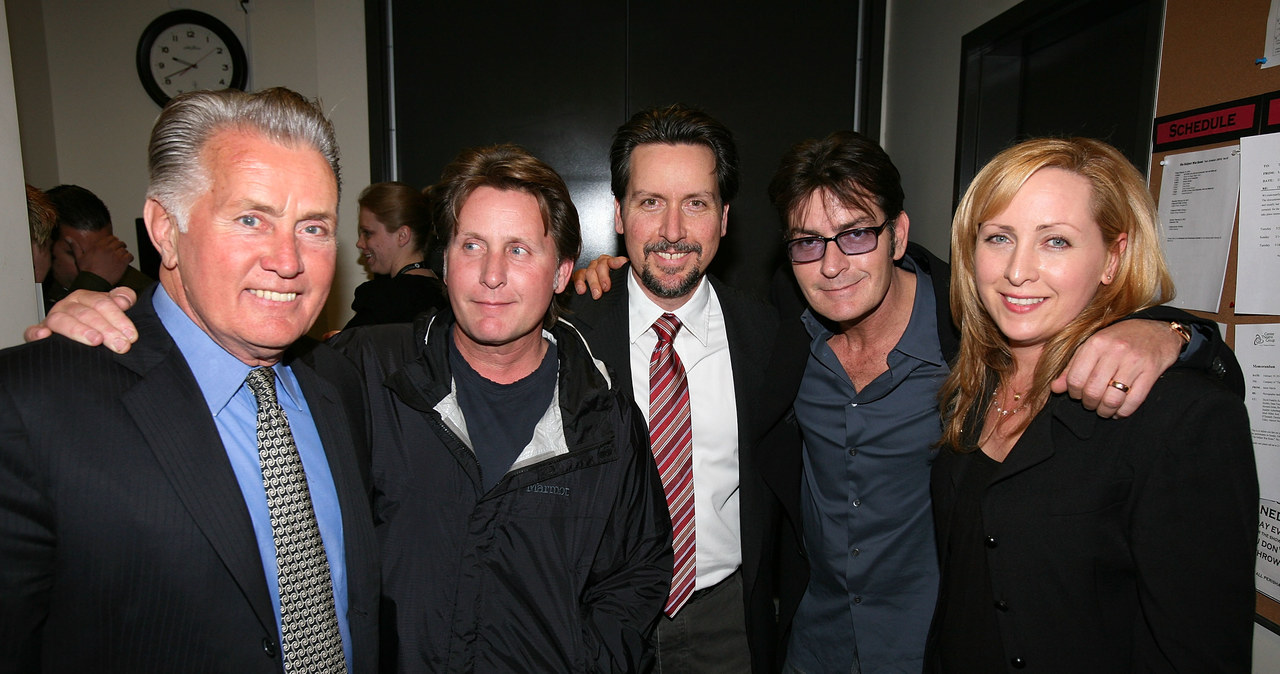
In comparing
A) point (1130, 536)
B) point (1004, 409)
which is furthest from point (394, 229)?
point (1130, 536)

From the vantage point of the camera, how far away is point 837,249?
1965 millimetres

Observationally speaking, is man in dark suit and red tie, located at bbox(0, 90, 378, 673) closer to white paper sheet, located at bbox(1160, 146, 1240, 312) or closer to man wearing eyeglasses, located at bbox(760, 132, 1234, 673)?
man wearing eyeglasses, located at bbox(760, 132, 1234, 673)

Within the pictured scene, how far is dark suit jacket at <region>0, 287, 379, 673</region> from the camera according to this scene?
39.5 inches

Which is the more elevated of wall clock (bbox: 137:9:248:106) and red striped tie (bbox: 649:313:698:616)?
wall clock (bbox: 137:9:248:106)

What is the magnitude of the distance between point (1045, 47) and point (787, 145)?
1593 millimetres

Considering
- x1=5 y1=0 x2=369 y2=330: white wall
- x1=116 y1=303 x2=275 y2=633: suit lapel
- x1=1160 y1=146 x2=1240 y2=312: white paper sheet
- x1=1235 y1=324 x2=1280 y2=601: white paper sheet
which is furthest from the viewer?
x1=5 y1=0 x2=369 y2=330: white wall

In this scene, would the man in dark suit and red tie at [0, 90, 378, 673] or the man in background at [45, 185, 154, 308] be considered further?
the man in background at [45, 185, 154, 308]

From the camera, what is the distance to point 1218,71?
192 cm

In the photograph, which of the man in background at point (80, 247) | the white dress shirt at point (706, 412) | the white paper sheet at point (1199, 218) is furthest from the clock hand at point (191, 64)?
the white paper sheet at point (1199, 218)

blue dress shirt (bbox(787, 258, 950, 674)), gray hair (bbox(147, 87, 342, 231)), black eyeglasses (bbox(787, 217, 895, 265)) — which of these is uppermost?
gray hair (bbox(147, 87, 342, 231))

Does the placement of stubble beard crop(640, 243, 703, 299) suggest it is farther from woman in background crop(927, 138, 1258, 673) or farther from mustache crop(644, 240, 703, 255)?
woman in background crop(927, 138, 1258, 673)

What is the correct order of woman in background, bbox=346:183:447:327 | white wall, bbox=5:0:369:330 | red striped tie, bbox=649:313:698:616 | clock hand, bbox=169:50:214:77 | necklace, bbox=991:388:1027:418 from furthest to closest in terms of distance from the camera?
1. clock hand, bbox=169:50:214:77
2. white wall, bbox=5:0:369:330
3. woman in background, bbox=346:183:447:327
4. red striped tie, bbox=649:313:698:616
5. necklace, bbox=991:388:1027:418

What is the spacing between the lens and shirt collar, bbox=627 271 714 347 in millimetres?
2151

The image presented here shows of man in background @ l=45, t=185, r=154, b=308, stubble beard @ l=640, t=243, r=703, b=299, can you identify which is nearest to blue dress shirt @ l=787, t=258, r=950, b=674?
stubble beard @ l=640, t=243, r=703, b=299
